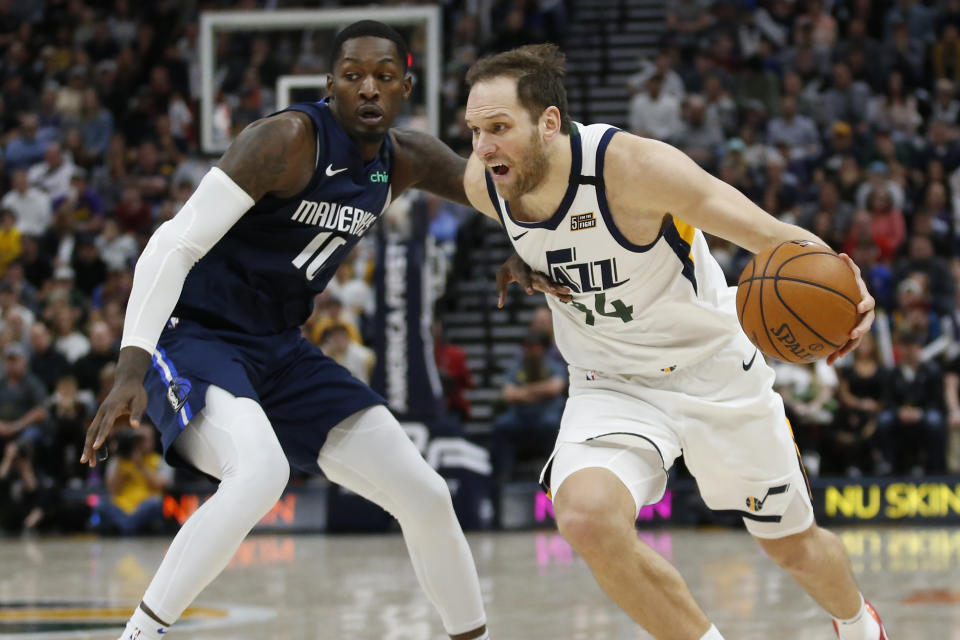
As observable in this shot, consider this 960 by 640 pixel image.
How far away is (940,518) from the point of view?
912 cm

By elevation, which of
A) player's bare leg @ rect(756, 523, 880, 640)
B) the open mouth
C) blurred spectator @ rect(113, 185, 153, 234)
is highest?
the open mouth

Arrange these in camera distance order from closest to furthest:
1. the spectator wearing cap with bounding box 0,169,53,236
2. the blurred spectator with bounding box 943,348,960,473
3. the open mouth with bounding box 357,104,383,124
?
the open mouth with bounding box 357,104,383,124
the blurred spectator with bounding box 943,348,960,473
the spectator wearing cap with bounding box 0,169,53,236

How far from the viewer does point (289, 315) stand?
4.01 metres

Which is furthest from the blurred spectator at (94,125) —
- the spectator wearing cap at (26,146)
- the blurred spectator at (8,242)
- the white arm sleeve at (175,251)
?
the white arm sleeve at (175,251)

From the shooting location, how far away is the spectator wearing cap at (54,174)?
43.8 ft

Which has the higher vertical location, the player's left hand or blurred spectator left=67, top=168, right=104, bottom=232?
the player's left hand

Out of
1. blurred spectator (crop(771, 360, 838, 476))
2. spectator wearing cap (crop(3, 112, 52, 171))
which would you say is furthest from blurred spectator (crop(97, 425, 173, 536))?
spectator wearing cap (crop(3, 112, 52, 171))

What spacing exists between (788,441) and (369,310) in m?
7.13

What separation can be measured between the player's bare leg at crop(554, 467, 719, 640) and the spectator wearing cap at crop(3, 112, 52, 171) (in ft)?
38.7

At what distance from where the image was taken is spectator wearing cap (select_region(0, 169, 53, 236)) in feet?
42.2

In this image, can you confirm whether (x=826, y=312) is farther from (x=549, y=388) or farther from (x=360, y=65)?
(x=549, y=388)

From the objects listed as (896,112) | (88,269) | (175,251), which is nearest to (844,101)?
(896,112)

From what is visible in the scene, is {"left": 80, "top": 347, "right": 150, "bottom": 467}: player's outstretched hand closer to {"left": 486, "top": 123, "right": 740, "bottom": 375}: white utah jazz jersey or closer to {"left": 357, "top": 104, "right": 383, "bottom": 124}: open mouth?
{"left": 357, "top": 104, "right": 383, "bottom": 124}: open mouth

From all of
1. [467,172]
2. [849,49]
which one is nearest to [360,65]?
[467,172]
